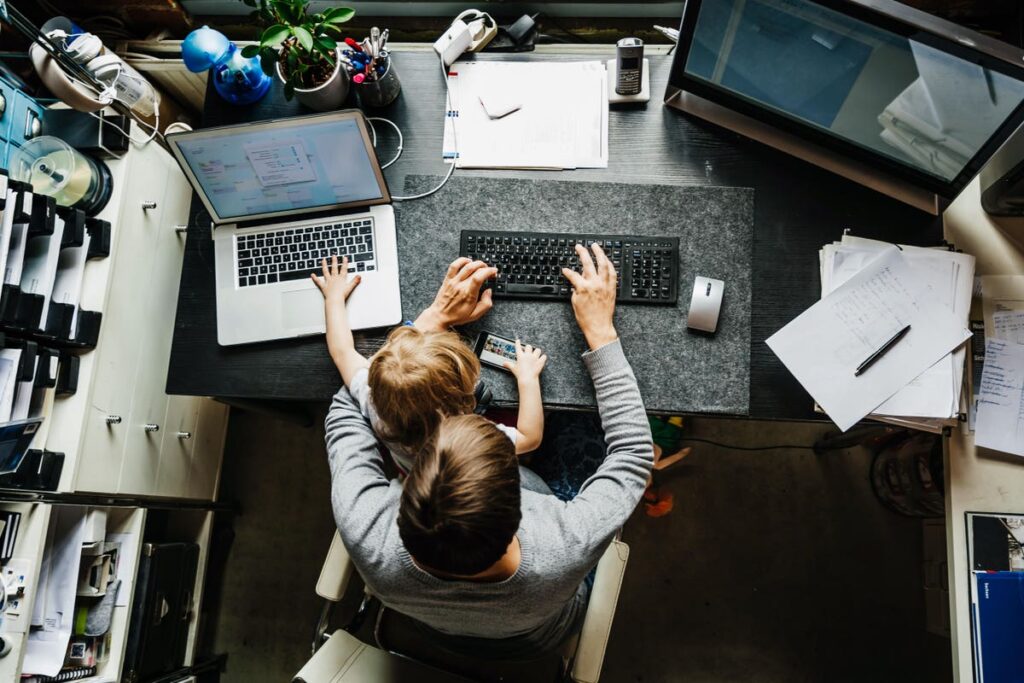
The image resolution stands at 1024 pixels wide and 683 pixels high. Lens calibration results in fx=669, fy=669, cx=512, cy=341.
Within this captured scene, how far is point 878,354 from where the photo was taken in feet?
3.54

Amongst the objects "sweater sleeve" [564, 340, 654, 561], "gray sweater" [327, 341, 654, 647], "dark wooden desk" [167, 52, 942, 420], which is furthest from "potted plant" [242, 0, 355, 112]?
"sweater sleeve" [564, 340, 654, 561]

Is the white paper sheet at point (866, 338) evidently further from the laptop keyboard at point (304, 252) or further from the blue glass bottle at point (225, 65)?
the blue glass bottle at point (225, 65)

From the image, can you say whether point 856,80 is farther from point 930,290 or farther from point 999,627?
point 999,627

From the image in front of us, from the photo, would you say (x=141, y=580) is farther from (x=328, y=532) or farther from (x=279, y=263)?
(x=279, y=263)

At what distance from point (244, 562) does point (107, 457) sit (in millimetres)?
653

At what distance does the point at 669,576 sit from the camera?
5.52ft

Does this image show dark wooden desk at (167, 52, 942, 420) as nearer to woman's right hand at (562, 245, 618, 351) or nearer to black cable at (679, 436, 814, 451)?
woman's right hand at (562, 245, 618, 351)

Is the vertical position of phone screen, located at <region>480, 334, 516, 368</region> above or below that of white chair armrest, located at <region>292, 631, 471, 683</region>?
above

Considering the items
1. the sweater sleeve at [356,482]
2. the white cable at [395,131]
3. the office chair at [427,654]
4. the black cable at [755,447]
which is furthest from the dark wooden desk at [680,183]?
the black cable at [755,447]

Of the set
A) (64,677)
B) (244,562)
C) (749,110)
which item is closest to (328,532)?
(244,562)

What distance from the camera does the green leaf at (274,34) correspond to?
3.41ft

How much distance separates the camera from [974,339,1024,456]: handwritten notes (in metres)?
1.07

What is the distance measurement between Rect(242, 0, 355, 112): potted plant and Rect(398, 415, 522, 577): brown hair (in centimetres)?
69

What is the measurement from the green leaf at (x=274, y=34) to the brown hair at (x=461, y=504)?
2.25 ft
